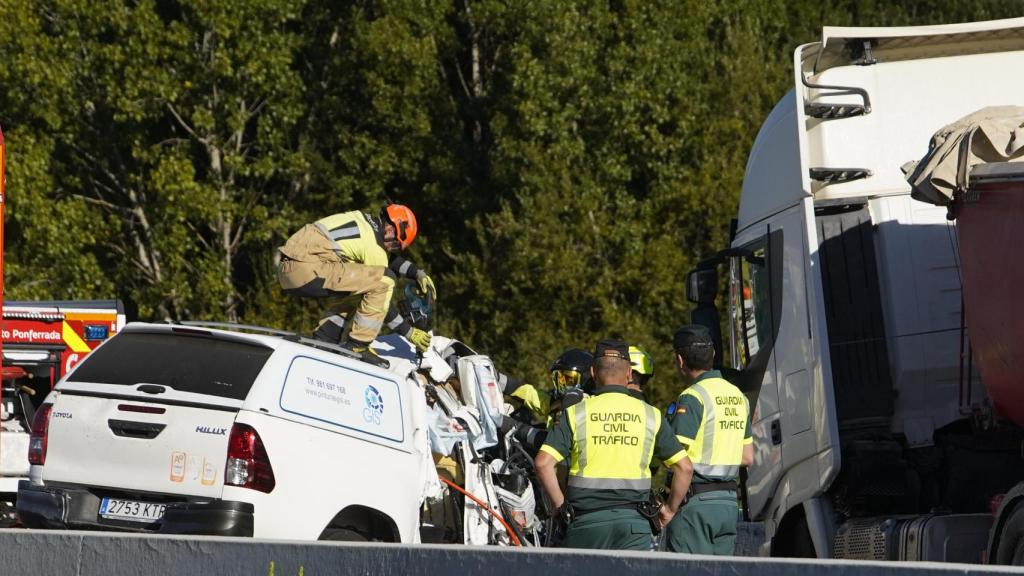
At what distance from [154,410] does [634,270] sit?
2118cm

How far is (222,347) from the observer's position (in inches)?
330

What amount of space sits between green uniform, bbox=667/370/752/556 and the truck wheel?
4.53 ft

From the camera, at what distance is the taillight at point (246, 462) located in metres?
7.91

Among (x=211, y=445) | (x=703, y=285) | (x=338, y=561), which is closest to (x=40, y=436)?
(x=211, y=445)

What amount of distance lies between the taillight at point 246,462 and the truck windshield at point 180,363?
226 mm

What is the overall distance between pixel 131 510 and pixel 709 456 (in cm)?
304

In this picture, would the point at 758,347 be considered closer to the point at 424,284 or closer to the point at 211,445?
the point at 424,284

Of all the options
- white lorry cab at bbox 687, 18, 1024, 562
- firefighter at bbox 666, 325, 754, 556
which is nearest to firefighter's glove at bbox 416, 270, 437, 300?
white lorry cab at bbox 687, 18, 1024, 562

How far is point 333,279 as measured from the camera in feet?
35.9

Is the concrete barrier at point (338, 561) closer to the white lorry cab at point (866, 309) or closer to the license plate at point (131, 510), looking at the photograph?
the license plate at point (131, 510)

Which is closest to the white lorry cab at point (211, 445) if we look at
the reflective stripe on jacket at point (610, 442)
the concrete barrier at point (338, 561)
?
the concrete barrier at point (338, 561)

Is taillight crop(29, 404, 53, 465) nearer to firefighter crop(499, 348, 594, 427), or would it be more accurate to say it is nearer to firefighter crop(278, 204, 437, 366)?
firefighter crop(278, 204, 437, 366)

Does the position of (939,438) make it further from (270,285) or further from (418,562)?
(270,285)

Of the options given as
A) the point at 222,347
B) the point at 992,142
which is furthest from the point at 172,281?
the point at 992,142
